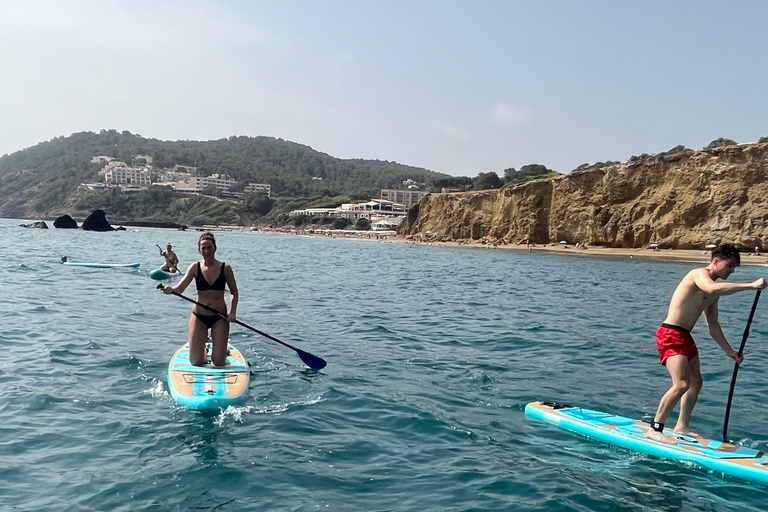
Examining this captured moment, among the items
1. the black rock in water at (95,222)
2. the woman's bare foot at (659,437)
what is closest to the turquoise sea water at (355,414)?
the woman's bare foot at (659,437)

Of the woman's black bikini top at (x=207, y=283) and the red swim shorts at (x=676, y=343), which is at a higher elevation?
the woman's black bikini top at (x=207, y=283)

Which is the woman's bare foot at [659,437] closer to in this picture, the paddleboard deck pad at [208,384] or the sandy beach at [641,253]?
A: the paddleboard deck pad at [208,384]

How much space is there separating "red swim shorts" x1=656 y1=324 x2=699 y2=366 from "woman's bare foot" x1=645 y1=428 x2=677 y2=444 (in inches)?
32.8

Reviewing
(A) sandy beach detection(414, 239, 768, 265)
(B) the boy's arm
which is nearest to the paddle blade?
(B) the boy's arm

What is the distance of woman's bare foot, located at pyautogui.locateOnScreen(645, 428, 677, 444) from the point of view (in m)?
7.04

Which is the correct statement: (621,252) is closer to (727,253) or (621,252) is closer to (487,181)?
(727,253)

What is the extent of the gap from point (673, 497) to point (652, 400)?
12.0 ft

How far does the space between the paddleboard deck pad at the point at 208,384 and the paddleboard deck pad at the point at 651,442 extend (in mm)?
4014

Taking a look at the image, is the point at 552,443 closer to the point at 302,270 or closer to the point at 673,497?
the point at 673,497

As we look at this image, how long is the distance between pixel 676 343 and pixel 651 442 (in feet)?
3.86

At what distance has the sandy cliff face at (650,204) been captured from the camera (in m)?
49.9

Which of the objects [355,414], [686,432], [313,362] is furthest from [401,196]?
[686,432]

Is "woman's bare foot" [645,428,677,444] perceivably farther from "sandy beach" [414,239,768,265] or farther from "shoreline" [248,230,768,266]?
"sandy beach" [414,239,768,265]

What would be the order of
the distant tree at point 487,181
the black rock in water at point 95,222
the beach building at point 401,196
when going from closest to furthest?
the black rock in water at point 95,222, the distant tree at point 487,181, the beach building at point 401,196
